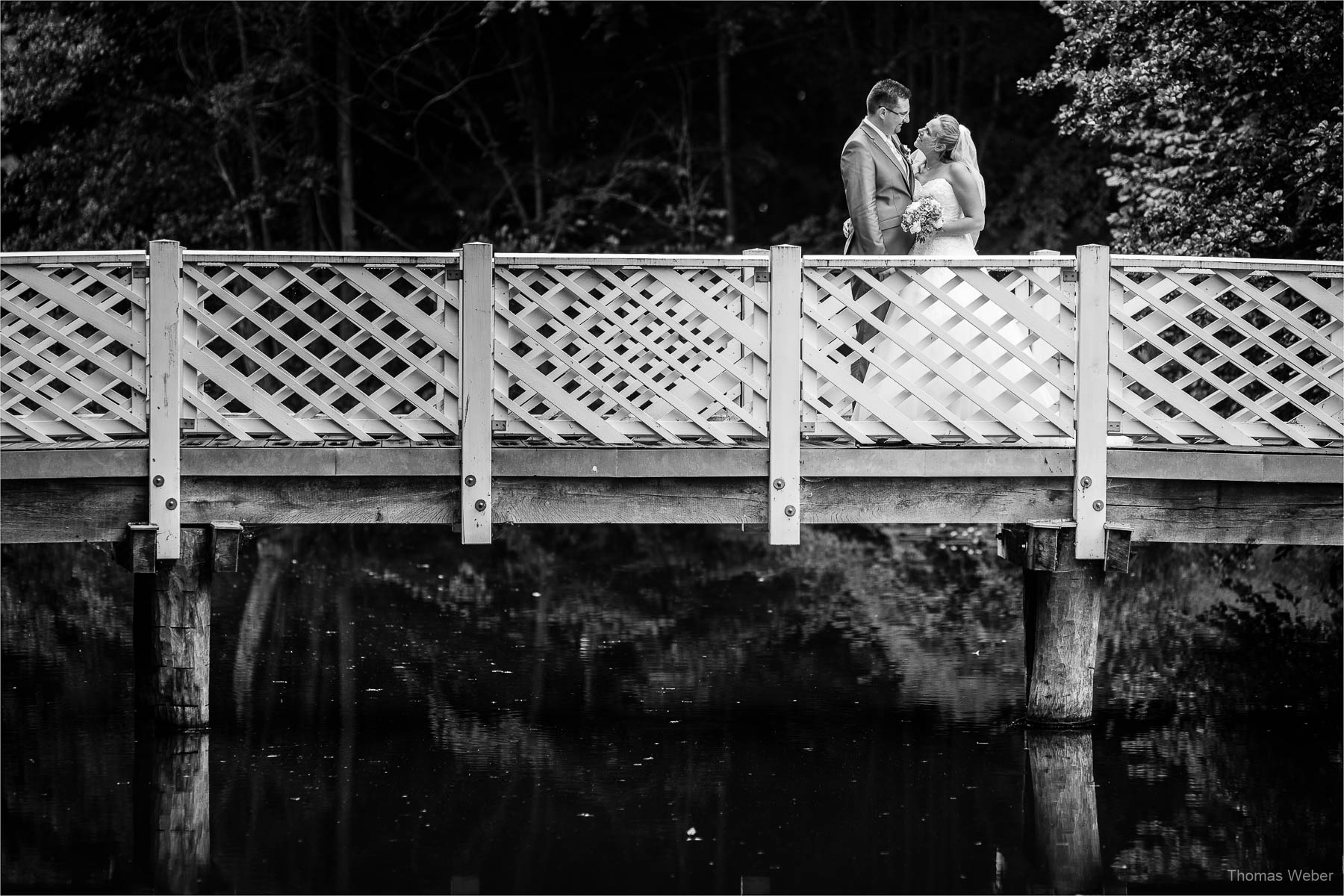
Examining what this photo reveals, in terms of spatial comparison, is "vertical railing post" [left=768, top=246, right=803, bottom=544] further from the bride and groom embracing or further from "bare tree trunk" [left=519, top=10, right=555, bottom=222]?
"bare tree trunk" [left=519, top=10, right=555, bottom=222]

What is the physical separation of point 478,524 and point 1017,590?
800 cm

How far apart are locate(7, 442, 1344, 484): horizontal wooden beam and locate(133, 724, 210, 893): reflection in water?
1528 millimetres

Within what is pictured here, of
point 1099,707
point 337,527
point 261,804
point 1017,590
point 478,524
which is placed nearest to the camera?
point 261,804

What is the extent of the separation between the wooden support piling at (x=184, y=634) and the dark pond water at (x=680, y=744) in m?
0.19

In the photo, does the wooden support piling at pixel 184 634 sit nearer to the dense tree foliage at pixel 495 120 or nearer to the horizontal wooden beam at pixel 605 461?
the horizontal wooden beam at pixel 605 461

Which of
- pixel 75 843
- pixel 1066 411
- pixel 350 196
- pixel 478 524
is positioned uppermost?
pixel 350 196

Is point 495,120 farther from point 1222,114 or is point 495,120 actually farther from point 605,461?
point 605,461

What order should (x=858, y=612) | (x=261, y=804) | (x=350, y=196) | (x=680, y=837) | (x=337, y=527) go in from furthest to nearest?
(x=350, y=196), (x=337, y=527), (x=858, y=612), (x=261, y=804), (x=680, y=837)

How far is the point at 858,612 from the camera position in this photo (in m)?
14.2

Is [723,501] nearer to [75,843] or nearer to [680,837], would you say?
[680,837]

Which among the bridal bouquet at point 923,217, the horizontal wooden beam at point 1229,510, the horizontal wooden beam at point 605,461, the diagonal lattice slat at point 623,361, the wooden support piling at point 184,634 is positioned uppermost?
the bridal bouquet at point 923,217

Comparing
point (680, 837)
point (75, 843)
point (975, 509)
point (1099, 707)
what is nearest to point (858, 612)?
point (1099, 707)

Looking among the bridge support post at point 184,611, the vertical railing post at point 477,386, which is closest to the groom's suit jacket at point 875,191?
the vertical railing post at point 477,386

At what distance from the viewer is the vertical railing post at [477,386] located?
8.62 metres
